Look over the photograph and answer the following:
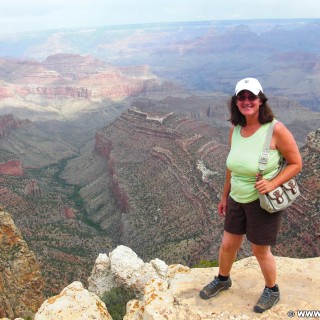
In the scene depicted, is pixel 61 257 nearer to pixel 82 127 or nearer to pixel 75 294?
pixel 75 294

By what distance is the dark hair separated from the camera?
7.79 meters

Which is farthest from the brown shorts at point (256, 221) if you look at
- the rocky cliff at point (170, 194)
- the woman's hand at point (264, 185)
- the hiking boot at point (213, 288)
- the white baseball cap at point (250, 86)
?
the rocky cliff at point (170, 194)

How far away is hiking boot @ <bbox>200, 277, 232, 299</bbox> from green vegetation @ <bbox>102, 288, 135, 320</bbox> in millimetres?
5665

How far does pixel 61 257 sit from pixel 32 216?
47.1 feet

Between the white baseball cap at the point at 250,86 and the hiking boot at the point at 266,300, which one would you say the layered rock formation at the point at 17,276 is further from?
the white baseball cap at the point at 250,86

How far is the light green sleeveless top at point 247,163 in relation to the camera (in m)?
7.71

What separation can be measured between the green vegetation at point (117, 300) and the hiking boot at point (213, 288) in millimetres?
5665

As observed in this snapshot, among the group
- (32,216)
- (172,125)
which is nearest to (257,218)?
(32,216)

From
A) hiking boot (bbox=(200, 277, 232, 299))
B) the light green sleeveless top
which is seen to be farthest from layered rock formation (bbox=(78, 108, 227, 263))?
the light green sleeveless top

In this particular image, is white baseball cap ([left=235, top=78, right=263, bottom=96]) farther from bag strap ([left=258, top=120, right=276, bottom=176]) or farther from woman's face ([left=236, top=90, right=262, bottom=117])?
bag strap ([left=258, top=120, right=276, bottom=176])

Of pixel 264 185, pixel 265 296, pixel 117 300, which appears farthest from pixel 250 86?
pixel 117 300

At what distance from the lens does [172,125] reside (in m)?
72.2

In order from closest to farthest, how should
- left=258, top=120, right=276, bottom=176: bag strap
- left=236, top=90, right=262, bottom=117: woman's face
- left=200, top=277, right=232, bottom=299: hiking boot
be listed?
left=258, top=120, right=276, bottom=176: bag strap, left=236, top=90, right=262, bottom=117: woman's face, left=200, top=277, right=232, bottom=299: hiking boot

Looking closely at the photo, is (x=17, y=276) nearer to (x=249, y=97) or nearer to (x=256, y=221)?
(x=256, y=221)
